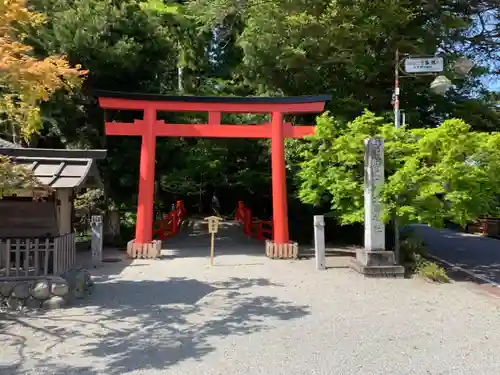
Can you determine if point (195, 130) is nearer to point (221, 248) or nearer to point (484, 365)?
point (221, 248)

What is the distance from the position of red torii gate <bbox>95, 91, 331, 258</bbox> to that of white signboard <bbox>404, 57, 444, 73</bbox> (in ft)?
7.90

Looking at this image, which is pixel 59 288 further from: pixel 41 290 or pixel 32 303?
pixel 32 303

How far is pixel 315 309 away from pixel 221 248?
734cm

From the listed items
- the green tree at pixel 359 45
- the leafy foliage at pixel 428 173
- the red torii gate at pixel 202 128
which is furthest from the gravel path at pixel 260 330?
the green tree at pixel 359 45

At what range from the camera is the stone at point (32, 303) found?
22.6 feet

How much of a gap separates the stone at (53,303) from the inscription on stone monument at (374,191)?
631 cm

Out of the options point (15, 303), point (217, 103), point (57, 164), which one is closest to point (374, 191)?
point (217, 103)

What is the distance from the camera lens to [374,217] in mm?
10047

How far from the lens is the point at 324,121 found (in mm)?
11016

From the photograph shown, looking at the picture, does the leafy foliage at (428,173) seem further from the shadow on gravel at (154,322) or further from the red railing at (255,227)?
the red railing at (255,227)

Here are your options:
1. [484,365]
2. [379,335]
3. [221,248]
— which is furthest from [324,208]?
[484,365]

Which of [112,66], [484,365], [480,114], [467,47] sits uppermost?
[467,47]

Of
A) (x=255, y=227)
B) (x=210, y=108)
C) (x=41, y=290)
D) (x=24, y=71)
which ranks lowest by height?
(x=41, y=290)

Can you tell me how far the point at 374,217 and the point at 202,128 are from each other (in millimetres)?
5227
